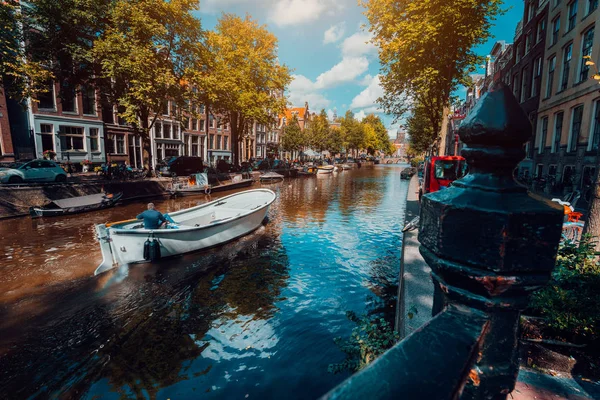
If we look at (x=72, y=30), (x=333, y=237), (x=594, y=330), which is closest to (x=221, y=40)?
(x=72, y=30)

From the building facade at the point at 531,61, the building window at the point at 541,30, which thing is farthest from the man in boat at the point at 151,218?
the building window at the point at 541,30

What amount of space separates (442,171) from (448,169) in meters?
0.25

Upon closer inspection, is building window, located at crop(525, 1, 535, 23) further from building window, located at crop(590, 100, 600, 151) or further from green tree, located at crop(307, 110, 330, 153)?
green tree, located at crop(307, 110, 330, 153)

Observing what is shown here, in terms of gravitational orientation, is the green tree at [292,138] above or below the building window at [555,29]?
below

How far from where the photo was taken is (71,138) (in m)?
27.8

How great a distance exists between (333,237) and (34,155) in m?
26.8

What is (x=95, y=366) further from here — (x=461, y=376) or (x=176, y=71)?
(x=176, y=71)

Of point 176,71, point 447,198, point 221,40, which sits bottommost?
point 447,198

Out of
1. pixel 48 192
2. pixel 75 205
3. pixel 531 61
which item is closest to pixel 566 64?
pixel 531 61

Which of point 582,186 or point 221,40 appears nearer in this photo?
point 582,186

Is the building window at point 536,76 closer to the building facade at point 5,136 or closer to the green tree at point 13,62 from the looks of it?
the green tree at point 13,62

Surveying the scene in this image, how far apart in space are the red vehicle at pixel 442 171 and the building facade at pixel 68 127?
24.9 metres

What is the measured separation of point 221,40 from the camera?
1005 inches

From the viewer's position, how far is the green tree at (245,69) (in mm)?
26234
